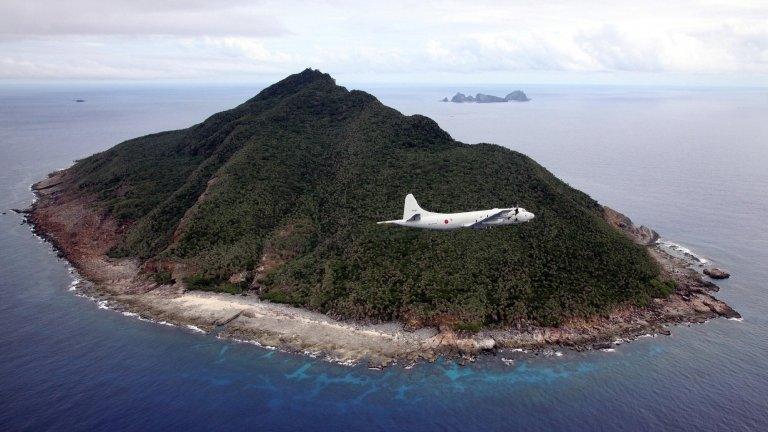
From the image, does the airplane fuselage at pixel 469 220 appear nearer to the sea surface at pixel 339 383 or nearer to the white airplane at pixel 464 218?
the white airplane at pixel 464 218

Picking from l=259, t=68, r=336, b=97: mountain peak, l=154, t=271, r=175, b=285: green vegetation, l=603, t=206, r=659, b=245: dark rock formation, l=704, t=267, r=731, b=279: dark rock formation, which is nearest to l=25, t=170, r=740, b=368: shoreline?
l=154, t=271, r=175, b=285: green vegetation

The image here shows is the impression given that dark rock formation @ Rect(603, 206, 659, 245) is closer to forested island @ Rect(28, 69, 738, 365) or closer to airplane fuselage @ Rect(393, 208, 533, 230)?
forested island @ Rect(28, 69, 738, 365)

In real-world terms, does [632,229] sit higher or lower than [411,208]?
lower

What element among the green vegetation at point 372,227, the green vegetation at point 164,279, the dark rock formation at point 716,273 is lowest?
the dark rock formation at point 716,273

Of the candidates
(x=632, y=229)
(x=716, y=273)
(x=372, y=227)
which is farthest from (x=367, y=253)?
(x=632, y=229)

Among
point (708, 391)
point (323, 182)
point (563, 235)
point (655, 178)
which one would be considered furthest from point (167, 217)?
point (655, 178)

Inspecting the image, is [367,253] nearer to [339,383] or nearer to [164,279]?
[339,383]

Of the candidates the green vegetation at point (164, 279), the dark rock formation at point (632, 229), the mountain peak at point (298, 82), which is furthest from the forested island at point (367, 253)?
the mountain peak at point (298, 82)

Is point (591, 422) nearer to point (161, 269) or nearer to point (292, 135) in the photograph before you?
Answer: point (161, 269)
